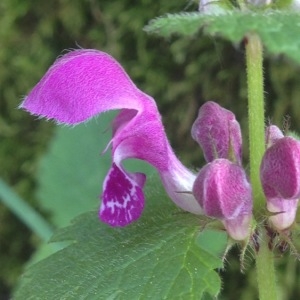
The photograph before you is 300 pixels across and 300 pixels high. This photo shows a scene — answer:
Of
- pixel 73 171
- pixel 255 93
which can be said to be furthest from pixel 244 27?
pixel 73 171

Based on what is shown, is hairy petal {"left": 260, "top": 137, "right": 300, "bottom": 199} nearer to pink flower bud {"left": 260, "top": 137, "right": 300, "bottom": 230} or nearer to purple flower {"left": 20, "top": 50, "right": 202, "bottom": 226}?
pink flower bud {"left": 260, "top": 137, "right": 300, "bottom": 230}

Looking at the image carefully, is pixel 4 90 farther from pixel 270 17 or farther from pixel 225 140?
pixel 270 17

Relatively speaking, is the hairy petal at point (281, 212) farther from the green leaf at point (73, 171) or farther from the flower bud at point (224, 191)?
the green leaf at point (73, 171)

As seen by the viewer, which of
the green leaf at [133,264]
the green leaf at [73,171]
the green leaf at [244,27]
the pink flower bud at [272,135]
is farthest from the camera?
the green leaf at [73,171]

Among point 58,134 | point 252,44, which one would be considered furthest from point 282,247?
point 58,134

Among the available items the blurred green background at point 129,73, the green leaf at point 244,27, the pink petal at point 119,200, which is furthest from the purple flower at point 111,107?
the blurred green background at point 129,73

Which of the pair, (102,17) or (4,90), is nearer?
(102,17)
